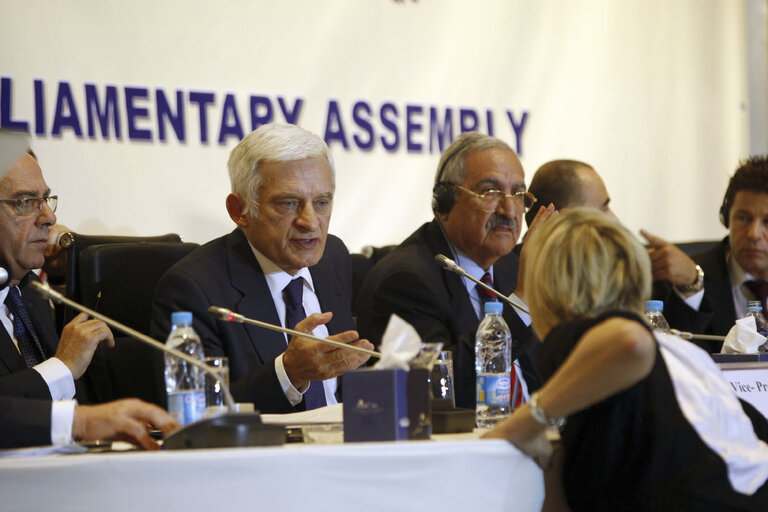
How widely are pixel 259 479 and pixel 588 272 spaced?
671 millimetres

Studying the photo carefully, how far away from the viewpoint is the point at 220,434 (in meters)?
1.59

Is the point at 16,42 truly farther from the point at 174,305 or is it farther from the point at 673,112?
the point at 673,112

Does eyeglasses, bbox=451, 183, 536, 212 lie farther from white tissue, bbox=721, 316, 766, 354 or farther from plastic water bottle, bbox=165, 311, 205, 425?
plastic water bottle, bbox=165, 311, 205, 425

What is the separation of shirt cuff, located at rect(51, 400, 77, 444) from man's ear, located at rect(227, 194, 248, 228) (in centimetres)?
115

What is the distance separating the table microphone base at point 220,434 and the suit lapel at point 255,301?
0.97 meters

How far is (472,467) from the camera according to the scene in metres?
1.58

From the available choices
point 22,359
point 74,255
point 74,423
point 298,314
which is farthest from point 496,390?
point 74,255

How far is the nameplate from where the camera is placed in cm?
214

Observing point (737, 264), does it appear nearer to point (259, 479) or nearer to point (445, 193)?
point (445, 193)

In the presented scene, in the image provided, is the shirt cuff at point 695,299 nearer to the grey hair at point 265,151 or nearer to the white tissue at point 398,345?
the grey hair at point 265,151

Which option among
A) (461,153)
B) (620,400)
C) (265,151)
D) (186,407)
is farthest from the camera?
(461,153)

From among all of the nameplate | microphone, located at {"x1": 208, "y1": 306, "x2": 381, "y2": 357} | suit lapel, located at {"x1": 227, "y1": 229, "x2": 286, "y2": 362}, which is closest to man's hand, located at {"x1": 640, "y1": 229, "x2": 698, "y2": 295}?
the nameplate

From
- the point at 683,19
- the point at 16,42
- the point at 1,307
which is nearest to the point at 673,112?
the point at 683,19

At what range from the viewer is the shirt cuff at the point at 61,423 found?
1.72 meters
